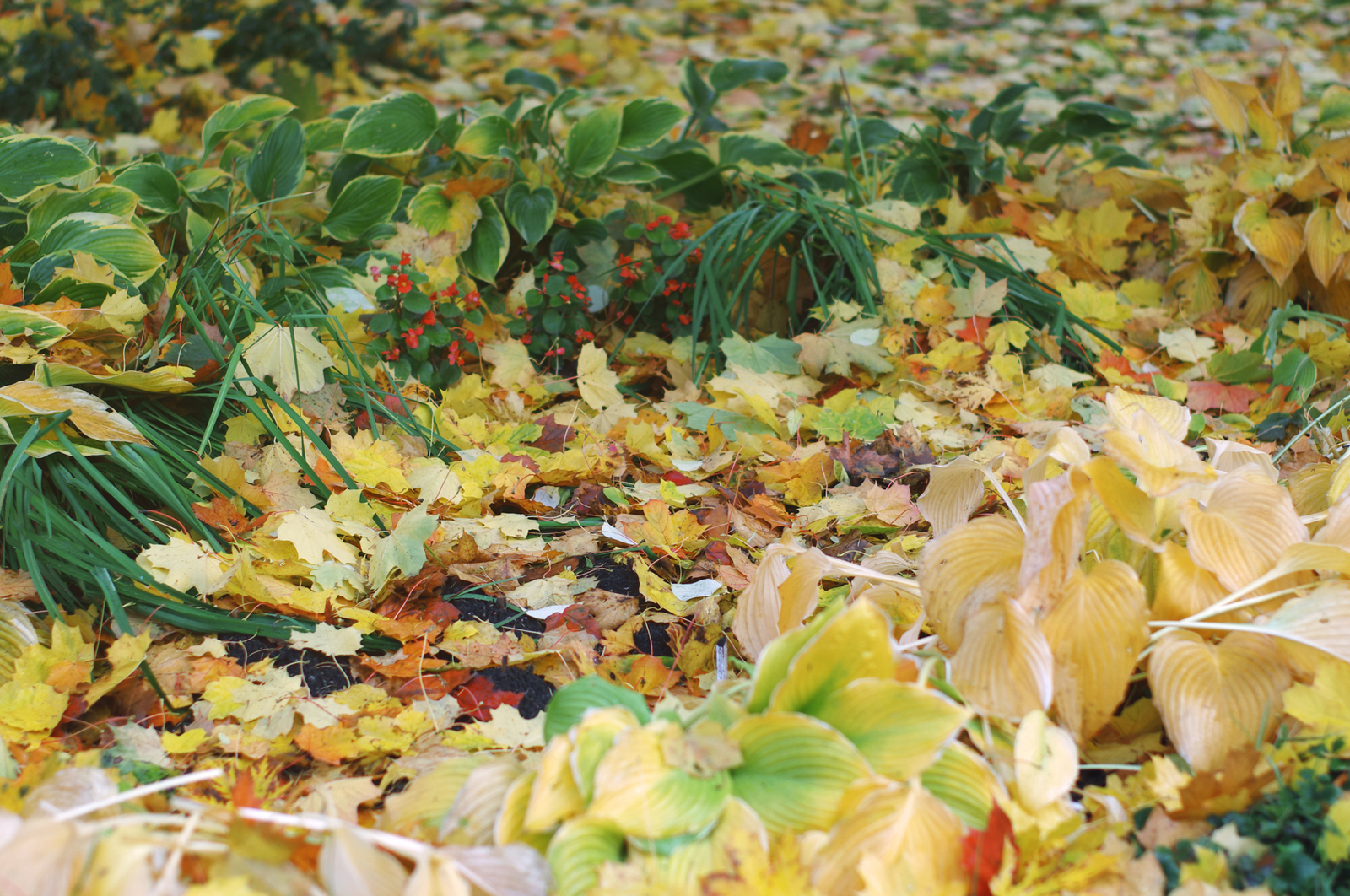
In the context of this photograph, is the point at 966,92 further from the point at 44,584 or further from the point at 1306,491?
the point at 44,584

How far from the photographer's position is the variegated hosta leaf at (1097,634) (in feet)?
3.26

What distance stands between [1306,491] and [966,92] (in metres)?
3.50

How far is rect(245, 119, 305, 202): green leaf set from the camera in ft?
6.90

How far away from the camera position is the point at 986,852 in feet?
2.87

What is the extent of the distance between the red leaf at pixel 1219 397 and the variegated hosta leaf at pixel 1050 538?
125 cm

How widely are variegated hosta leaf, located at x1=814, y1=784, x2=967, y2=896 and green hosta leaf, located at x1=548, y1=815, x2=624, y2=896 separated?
8.0 inches

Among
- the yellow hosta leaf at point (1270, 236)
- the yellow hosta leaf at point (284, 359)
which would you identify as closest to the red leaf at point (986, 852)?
the yellow hosta leaf at point (284, 359)

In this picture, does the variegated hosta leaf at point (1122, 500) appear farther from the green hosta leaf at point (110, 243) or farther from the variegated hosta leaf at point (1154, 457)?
the green hosta leaf at point (110, 243)

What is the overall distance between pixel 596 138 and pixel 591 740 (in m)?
1.69

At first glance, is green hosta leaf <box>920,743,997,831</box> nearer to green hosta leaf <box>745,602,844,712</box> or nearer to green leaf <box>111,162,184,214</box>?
green hosta leaf <box>745,602,844,712</box>

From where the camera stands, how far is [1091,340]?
2223mm

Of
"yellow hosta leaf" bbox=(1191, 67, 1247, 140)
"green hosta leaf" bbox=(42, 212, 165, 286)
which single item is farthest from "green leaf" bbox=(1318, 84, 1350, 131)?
"green hosta leaf" bbox=(42, 212, 165, 286)

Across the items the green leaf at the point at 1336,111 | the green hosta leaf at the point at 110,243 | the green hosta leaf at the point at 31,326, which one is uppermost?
the green leaf at the point at 1336,111

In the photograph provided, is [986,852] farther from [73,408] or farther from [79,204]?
[79,204]
